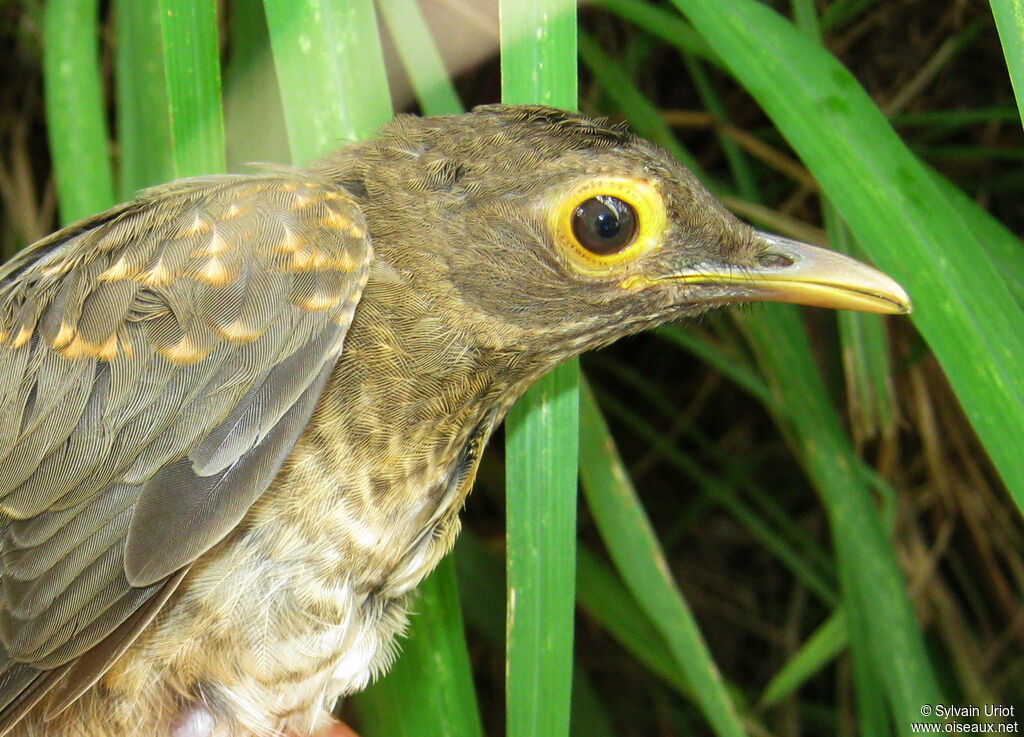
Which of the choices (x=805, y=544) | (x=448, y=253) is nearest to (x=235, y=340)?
(x=448, y=253)

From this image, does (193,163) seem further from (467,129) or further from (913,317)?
(913,317)

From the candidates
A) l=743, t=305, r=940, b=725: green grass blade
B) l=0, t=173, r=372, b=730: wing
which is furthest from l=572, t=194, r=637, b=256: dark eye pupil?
l=743, t=305, r=940, b=725: green grass blade

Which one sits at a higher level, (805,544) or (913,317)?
(913,317)

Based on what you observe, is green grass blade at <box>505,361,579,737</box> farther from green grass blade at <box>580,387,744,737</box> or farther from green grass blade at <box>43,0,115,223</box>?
green grass blade at <box>43,0,115,223</box>

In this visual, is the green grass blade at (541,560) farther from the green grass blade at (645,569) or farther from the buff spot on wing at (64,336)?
the buff spot on wing at (64,336)

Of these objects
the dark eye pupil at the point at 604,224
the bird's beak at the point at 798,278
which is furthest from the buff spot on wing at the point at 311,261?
the bird's beak at the point at 798,278
